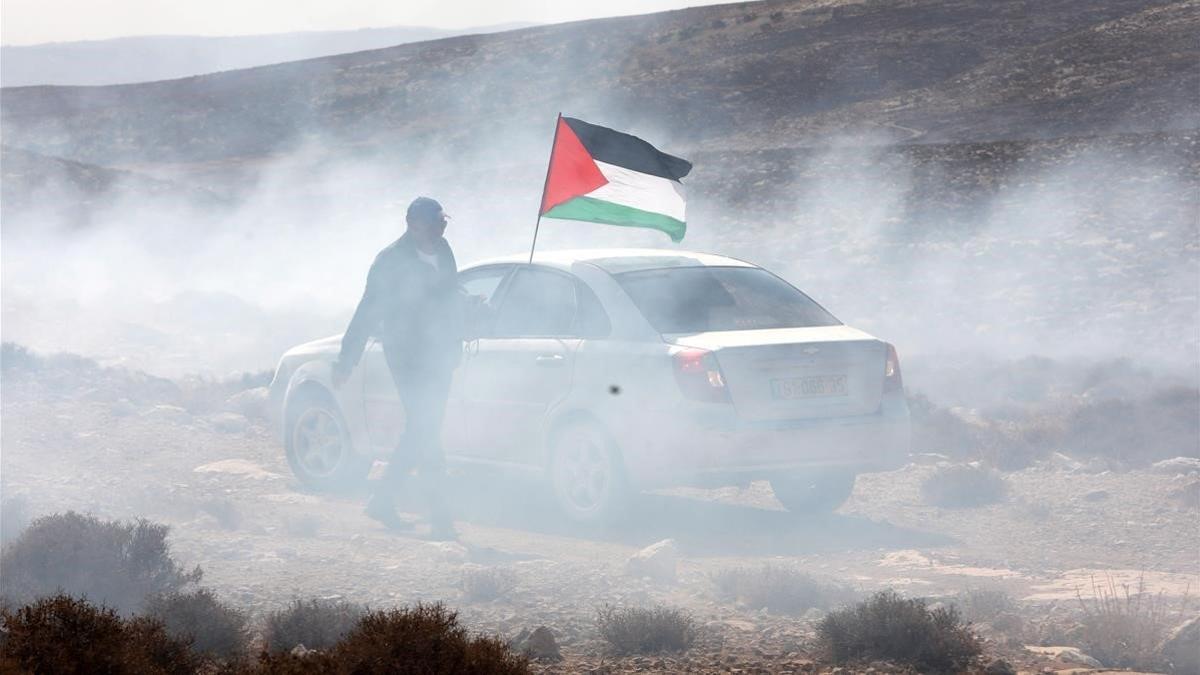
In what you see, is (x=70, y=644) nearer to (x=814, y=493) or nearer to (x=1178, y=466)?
(x=814, y=493)

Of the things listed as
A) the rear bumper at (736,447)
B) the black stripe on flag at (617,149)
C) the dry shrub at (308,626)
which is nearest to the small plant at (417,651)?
the dry shrub at (308,626)

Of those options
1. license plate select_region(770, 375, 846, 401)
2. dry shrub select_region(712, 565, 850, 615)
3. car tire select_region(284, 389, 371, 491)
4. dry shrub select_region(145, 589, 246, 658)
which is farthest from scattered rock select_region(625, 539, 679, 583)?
car tire select_region(284, 389, 371, 491)

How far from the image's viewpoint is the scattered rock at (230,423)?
1500 cm

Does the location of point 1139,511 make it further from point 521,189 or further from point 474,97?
point 474,97

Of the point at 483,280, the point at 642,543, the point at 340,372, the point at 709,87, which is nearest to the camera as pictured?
the point at 642,543

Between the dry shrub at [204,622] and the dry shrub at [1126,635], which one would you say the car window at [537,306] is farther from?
the dry shrub at [1126,635]

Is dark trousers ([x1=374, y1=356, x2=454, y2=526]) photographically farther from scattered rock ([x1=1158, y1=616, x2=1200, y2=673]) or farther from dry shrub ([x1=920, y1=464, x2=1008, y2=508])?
scattered rock ([x1=1158, y1=616, x2=1200, y2=673])

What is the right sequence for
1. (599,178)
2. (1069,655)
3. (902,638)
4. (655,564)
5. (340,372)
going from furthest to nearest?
(599,178)
(340,372)
(655,564)
(1069,655)
(902,638)

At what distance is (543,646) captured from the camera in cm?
625

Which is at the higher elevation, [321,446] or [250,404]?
[250,404]

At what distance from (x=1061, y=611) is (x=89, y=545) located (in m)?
4.58

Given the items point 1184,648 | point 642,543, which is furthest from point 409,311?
point 1184,648

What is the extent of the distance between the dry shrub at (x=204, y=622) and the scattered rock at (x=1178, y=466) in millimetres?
7977

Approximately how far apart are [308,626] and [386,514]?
362cm
